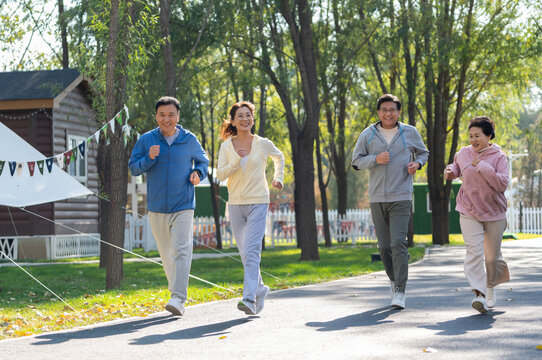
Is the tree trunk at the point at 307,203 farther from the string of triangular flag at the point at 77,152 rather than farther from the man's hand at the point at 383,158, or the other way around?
the man's hand at the point at 383,158

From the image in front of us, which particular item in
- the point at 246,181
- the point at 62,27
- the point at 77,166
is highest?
the point at 62,27

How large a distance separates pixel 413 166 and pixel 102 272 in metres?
9.68

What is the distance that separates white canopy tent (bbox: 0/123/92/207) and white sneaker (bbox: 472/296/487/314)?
25.2 feet

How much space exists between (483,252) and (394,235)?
2.92 ft

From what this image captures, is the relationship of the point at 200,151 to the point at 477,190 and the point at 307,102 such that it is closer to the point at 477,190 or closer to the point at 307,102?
the point at 477,190

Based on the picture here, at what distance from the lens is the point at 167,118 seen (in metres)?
8.52

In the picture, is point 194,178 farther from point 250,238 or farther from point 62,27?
point 62,27

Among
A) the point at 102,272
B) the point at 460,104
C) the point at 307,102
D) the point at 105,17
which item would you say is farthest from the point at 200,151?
the point at 460,104

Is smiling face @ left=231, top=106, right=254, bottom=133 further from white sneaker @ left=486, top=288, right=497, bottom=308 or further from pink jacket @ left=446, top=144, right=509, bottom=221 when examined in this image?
white sneaker @ left=486, top=288, right=497, bottom=308

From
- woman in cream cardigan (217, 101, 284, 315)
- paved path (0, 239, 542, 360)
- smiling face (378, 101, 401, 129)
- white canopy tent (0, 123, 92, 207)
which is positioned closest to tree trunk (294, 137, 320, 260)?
white canopy tent (0, 123, 92, 207)

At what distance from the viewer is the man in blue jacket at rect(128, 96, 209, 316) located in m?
8.36

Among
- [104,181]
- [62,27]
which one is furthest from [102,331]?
[62,27]

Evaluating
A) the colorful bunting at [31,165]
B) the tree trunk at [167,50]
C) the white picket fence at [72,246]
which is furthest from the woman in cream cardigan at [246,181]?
the white picket fence at [72,246]

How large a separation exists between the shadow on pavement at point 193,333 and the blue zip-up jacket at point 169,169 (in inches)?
48.0
